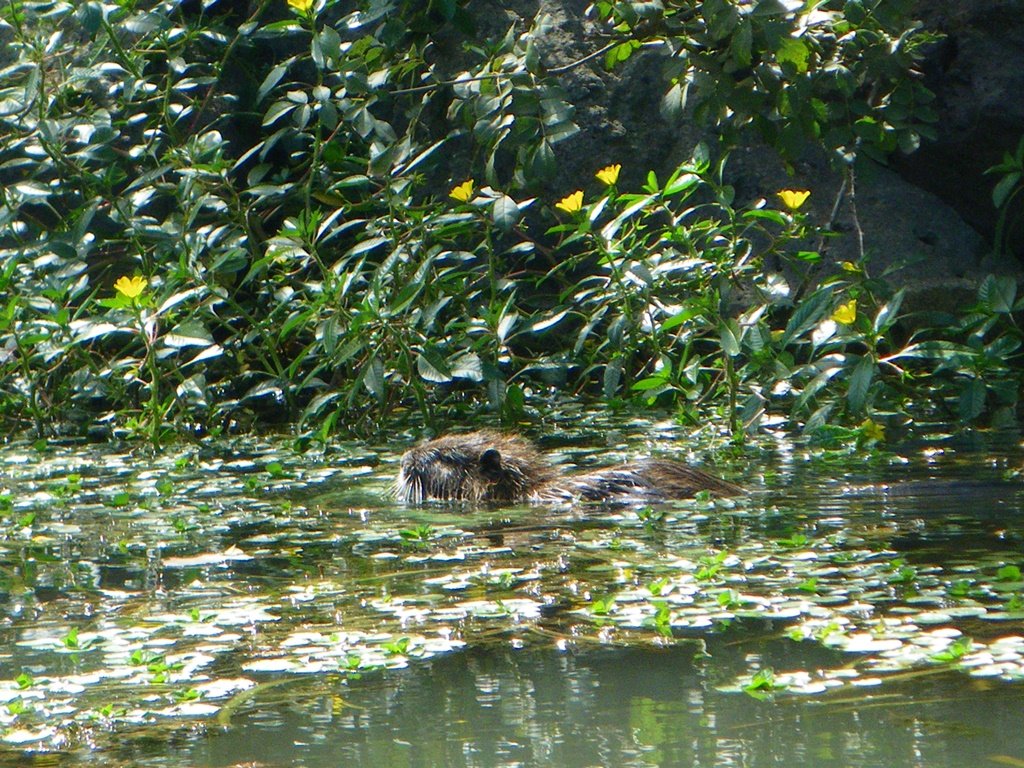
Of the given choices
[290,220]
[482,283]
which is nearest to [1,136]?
[290,220]

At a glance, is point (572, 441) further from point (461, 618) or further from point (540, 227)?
point (461, 618)

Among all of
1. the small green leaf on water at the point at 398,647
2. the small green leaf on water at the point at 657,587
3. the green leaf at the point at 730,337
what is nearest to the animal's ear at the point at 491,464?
the green leaf at the point at 730,337

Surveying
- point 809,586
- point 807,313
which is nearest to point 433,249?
point 807,313

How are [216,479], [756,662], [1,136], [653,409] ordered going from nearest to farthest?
[756,662]
[216,479]
[653,409]
[1,136]

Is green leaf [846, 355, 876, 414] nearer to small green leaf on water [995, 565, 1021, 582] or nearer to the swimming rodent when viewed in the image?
the swimming rodent

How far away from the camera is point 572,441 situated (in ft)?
21.6

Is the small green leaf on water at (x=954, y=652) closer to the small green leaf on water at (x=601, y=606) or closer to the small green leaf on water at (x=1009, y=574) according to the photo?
the small green leaf on water at (x=1009, y=574)

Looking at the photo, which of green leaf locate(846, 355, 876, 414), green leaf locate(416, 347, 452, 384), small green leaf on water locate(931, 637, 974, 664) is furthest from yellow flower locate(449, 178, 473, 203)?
small green leaf on water locate(931, 637, 974, 664)

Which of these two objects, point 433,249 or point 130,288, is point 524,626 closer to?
point 130,288

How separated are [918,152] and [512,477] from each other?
11.8 feet

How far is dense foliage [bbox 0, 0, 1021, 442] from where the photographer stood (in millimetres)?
6004

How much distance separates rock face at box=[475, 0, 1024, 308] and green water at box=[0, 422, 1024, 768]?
2560mm

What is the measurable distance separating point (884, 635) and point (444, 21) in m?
5.29

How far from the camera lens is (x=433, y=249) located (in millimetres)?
6785
